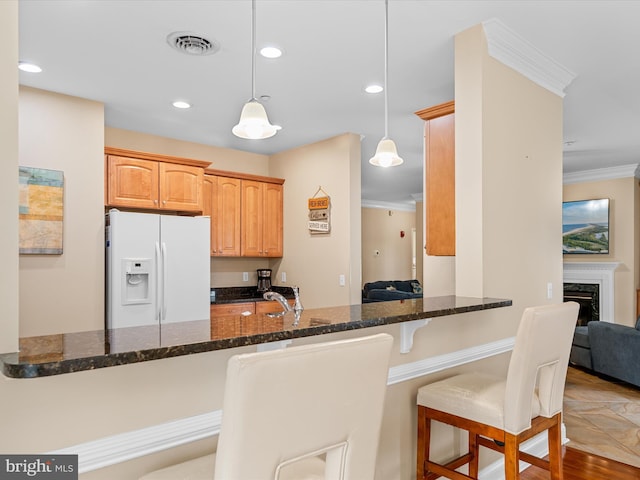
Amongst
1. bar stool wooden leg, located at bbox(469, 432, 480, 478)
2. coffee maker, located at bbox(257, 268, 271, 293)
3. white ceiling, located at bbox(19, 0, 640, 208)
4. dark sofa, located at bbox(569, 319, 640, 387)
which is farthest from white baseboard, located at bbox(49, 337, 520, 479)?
dark sofa, located at bbox(569, 319, 640, 387)

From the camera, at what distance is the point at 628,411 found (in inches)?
155

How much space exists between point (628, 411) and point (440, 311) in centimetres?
315

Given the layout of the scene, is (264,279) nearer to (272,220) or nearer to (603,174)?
(272,220)

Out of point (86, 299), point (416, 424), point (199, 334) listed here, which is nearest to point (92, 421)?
point (199, 334)

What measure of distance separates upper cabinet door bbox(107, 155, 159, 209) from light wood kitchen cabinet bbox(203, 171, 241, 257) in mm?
678

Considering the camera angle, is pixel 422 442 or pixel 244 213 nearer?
pixel 422 442

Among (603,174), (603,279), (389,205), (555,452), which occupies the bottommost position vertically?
(555,452)

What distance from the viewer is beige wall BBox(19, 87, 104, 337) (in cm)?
344

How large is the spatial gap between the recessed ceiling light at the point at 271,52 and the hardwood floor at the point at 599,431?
3017 millimetres

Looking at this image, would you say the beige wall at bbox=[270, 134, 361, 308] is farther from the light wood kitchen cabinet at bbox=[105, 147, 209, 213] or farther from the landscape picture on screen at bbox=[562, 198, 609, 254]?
the landscape picture on screen at bbox=[562, 198, 609, 254]

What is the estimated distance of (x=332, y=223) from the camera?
4.88 meters

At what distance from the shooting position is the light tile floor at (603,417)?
3.19m

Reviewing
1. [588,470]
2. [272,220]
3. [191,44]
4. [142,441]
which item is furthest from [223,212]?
[588,470]

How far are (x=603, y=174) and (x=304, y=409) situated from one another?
7412 millimetres
